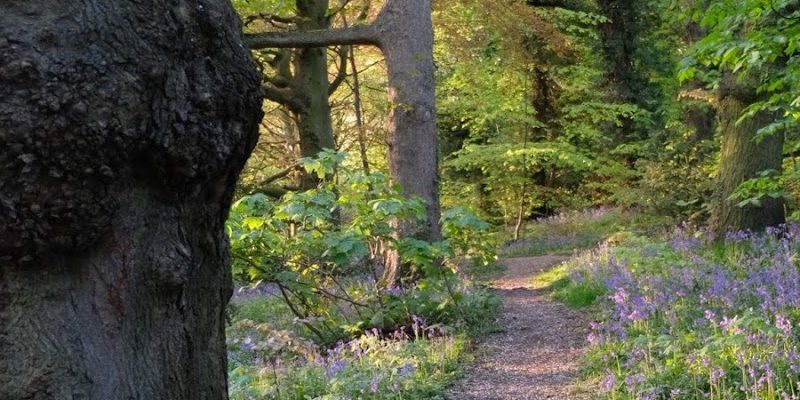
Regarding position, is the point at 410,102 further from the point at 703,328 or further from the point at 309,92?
the point at 309,92

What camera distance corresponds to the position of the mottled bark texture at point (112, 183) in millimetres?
1948

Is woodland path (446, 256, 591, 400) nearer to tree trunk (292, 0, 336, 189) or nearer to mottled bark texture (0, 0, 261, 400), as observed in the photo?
mottled bark texture (0, 0, 261, 400)

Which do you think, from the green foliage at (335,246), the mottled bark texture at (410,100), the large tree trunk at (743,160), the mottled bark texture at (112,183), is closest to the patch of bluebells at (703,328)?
the large tree trunk at (743,160)

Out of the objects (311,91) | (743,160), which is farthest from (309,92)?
(743,160)

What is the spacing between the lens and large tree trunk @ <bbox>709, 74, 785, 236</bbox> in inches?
416

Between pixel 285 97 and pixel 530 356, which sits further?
pixel 285 97

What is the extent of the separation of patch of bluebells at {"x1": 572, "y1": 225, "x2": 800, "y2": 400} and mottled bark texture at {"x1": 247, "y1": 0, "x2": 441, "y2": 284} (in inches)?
105

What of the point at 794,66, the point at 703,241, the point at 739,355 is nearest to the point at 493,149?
the point at 703,241

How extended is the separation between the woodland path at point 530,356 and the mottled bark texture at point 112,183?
330 centimetres

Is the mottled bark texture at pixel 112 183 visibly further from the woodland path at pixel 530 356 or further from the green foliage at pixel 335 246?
the green foliage at pixel 335 246

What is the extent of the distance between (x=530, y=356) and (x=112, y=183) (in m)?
5.13

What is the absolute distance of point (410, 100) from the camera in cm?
923

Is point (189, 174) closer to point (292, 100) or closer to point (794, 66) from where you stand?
point (794, 66)

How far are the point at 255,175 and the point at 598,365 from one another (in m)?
15.1
